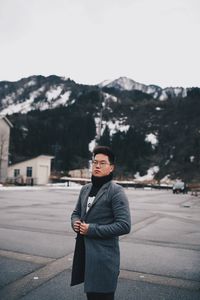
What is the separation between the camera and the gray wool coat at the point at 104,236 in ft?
10.8

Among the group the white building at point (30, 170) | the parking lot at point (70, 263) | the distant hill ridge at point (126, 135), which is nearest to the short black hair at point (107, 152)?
the parking lot at point (70, 263)

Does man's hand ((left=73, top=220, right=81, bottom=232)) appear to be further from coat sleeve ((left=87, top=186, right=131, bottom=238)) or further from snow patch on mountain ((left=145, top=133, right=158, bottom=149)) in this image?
snow patch on mountain ((left=145, top=133, right=158, bottom=149))

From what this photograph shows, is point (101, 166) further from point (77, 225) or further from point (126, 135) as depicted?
point (126, 135)

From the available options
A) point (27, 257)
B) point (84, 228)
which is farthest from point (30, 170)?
point (84, 228)

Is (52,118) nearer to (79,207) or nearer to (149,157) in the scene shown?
(149,157)

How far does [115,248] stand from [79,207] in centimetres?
62

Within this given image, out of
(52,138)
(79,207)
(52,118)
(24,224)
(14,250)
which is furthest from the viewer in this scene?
(52,118)

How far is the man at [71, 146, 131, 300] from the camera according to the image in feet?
10.8

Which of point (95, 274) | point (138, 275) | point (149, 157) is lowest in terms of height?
point (138, 275)

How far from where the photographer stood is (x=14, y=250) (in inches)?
299

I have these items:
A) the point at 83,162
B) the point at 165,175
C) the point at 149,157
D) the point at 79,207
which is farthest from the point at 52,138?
the point at 79,207

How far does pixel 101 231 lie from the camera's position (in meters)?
3.30

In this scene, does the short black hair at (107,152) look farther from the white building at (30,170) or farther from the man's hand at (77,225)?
the white building at (30,170)

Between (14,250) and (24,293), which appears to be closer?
(24,293)
